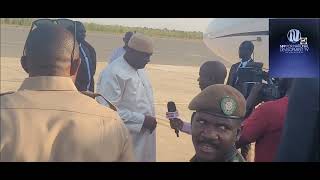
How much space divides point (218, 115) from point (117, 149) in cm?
79

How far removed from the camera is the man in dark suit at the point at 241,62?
396 centimetres

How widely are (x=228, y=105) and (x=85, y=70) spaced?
1060 millimetres

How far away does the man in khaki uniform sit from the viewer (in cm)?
343

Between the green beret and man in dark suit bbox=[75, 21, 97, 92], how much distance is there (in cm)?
76

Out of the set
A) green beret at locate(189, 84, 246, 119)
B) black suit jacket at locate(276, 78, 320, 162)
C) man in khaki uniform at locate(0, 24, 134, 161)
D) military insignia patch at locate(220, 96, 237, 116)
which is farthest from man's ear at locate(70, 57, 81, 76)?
black suit jacket at locate(276, 78, 320, 162)

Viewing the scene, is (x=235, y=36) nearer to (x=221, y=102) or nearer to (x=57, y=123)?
(x=221, y=102)

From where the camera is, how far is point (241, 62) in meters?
4.12

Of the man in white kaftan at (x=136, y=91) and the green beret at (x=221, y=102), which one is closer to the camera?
the green beret at (x=221, y=102)

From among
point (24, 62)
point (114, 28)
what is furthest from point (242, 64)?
point (24, 62)
